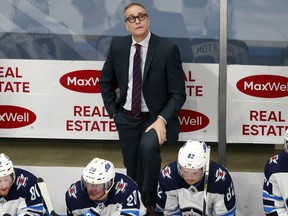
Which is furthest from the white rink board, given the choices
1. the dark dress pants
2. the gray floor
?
the dark dress pants

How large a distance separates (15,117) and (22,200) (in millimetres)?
1011

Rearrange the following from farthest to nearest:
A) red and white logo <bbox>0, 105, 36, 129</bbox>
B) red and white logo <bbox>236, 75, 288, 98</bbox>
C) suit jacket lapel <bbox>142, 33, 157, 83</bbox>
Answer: red and white logo <bbox>0, 105, 36, 129</bbox>, red and white logo <bbox>236, 75, 288, 98</bbox>, suit jacket lapel <bbox>142, 33, 157, 83</bbox>

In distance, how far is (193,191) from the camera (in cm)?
471

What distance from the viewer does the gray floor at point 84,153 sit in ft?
18.0

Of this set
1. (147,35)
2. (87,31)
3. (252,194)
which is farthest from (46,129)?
(252,194)

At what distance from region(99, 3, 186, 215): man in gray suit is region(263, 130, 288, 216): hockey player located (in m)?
0.72

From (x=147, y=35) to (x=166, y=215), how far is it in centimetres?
118

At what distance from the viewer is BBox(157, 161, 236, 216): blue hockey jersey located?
4680mm

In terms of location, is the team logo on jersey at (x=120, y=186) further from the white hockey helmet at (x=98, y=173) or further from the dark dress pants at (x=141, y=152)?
the dark dress pants at (x=141, y=152)

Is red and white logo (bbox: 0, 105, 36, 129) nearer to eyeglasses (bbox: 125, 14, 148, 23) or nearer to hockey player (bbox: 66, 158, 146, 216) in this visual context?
hockey player (bbox: 66, 158, 146, 216)

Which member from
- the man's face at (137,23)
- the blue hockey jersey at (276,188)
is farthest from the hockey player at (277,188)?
the man's face at (137,23)

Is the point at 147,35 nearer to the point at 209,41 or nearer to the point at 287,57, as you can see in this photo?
the point at 209,41

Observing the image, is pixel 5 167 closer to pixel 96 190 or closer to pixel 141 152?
pixel 96 190

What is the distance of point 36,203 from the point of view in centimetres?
471
